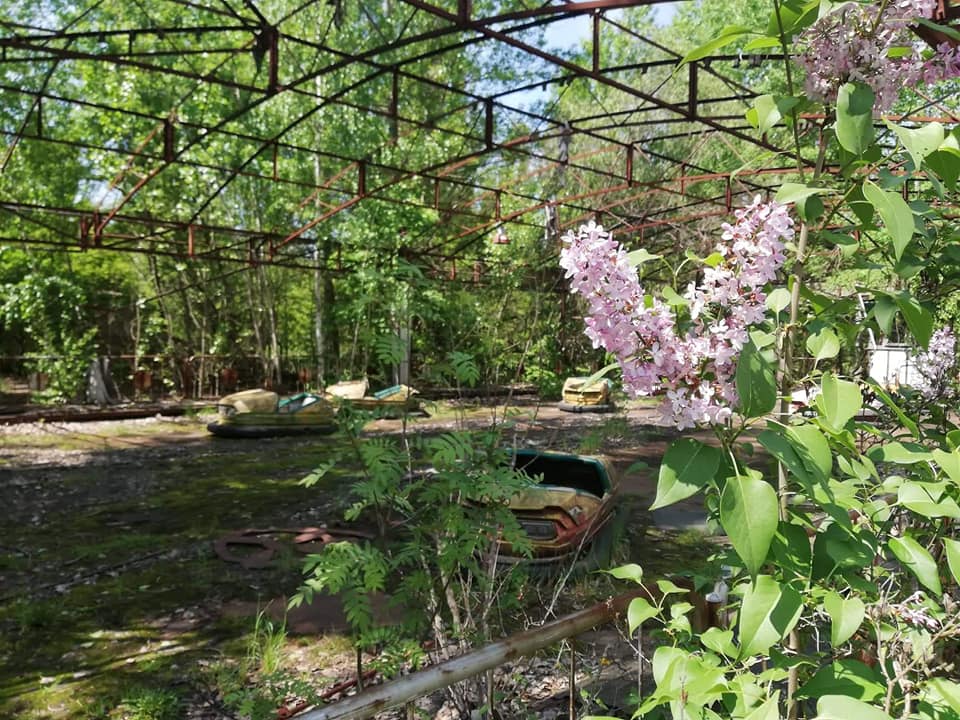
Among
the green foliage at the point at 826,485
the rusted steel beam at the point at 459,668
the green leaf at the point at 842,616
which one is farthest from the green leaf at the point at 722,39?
the rusted steel beam at the point at 459,668

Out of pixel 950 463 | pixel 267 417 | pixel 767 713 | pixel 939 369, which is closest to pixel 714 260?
pixel 950 463

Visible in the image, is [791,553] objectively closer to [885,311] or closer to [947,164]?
[885,311]

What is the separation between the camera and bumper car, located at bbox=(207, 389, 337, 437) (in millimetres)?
13508

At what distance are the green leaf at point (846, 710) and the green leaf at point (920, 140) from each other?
748 mm

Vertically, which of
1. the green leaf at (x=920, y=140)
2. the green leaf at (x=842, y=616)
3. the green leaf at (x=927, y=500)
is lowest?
the green leaf at (x=842, y=616)

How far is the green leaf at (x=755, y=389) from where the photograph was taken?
974 millimetres

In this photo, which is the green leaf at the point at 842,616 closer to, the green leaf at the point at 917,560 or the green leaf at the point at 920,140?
the green leaf at the point at 917,560

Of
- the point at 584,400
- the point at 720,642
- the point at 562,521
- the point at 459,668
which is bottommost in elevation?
the point at 584,400

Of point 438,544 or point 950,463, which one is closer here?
point 950,463

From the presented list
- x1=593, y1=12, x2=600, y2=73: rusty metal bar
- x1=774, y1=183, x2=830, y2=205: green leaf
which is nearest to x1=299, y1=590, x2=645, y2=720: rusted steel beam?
x1=774, y1=183, x2=830, y2=205: green leaf

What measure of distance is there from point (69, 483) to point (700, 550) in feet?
25.1

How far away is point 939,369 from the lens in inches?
104

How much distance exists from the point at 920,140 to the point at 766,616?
707 millimetres

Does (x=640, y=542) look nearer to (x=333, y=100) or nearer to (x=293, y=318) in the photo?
(x=333, y=100)
